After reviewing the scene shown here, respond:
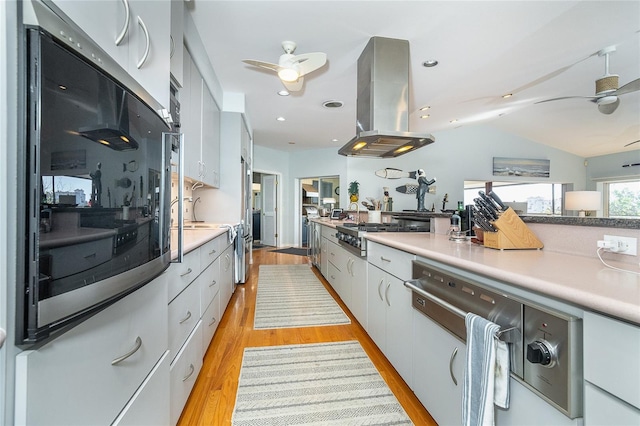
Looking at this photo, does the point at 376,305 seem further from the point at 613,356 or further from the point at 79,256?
the point at 79,256

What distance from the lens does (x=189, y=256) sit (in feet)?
4.53

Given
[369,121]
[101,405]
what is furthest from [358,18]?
[101,405]

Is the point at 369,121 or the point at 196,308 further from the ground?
the point at 369,121

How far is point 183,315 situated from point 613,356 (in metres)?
1.52

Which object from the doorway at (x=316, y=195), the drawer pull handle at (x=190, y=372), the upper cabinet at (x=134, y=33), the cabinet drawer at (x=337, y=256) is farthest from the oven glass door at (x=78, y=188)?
the doorway at (x=316, y=195)

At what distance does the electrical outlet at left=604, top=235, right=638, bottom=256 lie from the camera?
96cm

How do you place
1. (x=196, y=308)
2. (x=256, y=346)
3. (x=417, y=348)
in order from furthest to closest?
1. (x=256, y=346)
2. (x=196, y=308)
3. (x=417, y=348)

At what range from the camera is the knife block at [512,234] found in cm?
132

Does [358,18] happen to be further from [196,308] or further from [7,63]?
[196,308]

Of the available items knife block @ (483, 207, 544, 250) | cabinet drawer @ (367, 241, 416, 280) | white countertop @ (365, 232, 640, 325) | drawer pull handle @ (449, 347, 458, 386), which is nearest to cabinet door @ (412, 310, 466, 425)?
drawer pull handle @ (449, 347, 458, 386)

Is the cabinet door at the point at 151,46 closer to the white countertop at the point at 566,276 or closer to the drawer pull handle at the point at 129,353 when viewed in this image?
the drawer pull handle at the point at 129,353

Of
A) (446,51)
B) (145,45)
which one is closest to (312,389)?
(145,45)

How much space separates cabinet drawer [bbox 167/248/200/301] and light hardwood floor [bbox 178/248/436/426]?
653 millimetres

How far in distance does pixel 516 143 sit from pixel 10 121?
8694mm
